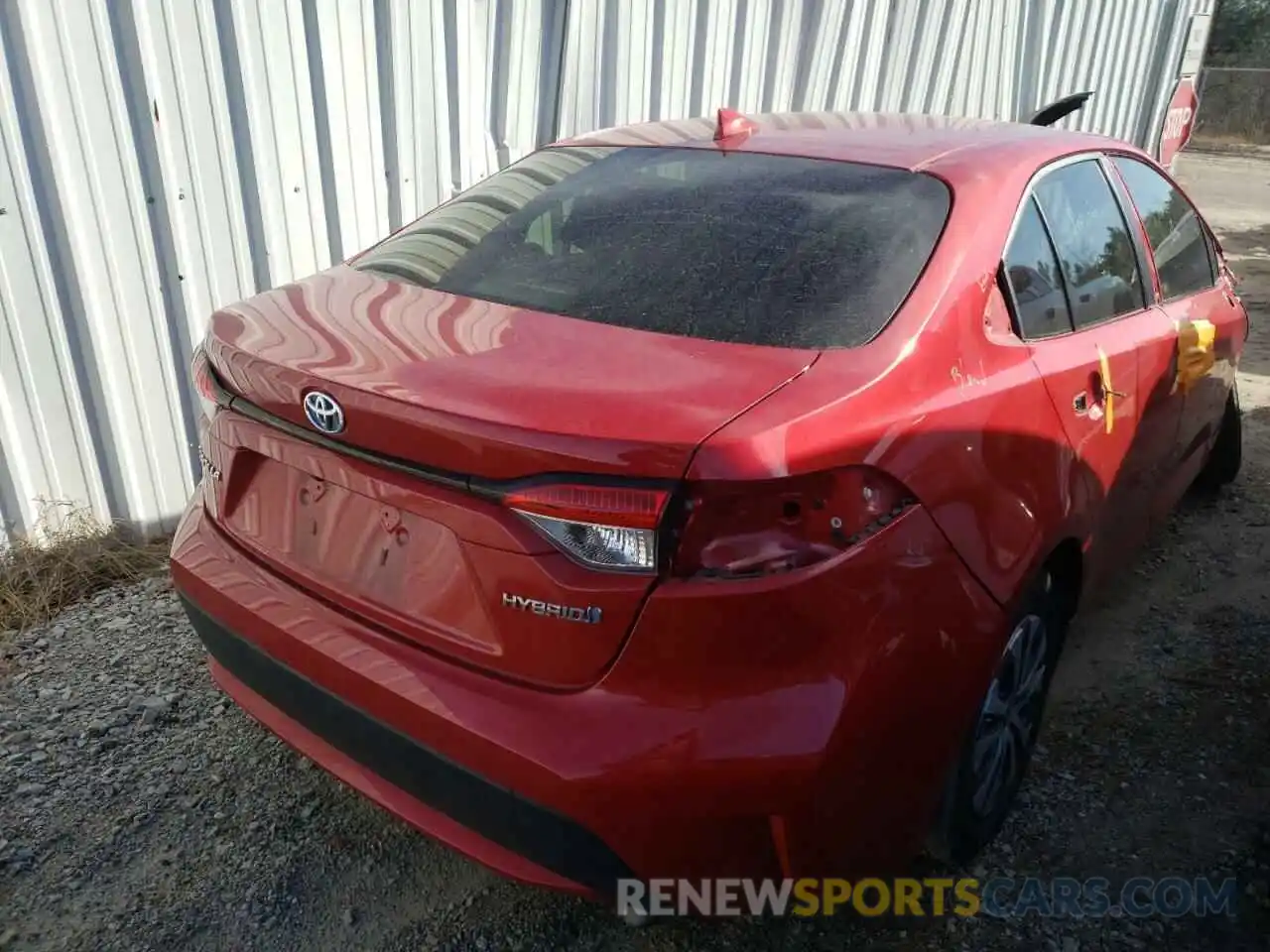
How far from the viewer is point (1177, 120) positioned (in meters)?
Result: 9.76

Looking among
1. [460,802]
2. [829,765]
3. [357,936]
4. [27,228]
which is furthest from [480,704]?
[27,228]

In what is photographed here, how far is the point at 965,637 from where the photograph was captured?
1.91 metres

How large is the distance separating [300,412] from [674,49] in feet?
13.2

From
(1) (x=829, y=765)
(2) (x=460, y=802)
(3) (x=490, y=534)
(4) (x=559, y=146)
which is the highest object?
(4) (x=559, y=146)

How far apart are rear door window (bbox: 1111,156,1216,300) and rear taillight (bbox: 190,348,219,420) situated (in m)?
2.58

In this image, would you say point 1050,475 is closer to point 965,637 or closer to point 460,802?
point 965,637

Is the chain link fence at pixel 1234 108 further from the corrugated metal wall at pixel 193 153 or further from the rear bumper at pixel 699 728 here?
the rear bumper at pixel 699 728

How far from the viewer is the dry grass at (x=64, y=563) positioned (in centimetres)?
327

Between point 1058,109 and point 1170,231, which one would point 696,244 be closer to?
point 1170,231

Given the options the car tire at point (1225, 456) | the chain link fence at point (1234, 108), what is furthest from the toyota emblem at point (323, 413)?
the chain link fence at point (1234, 108)

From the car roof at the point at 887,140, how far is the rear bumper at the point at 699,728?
108cm

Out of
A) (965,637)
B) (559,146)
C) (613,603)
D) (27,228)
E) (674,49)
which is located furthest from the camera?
(674,49)

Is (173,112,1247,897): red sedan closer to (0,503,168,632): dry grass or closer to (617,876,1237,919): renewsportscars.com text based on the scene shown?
(617,876,1237,919): renewsportscars.com text

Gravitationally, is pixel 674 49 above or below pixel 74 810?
above
